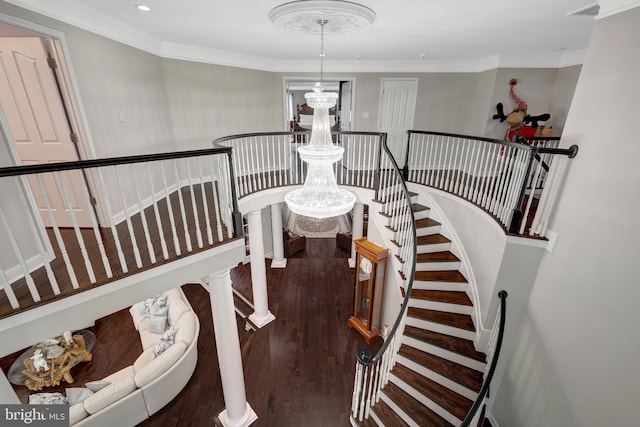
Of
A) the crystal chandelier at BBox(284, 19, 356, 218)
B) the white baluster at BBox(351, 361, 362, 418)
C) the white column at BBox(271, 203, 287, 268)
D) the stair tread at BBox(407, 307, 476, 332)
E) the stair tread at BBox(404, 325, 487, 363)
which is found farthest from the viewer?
the white column at BBox(271, 203, 287, 268)

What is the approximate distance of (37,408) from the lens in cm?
307

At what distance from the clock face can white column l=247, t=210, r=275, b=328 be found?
194cm

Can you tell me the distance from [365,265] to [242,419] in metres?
3.17

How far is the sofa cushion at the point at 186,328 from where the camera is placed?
4809 millimetres

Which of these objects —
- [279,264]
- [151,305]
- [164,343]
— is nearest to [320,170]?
[164,343]

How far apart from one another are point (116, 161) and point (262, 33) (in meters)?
2.99

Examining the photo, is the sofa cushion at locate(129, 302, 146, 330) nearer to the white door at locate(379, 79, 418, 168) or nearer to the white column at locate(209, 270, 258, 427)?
the white column at locate(209, 270, 258, 427)

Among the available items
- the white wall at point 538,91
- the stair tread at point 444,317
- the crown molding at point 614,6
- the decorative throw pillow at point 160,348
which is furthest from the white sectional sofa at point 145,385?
the white wall at point 538,91

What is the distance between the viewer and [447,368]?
3855 mm

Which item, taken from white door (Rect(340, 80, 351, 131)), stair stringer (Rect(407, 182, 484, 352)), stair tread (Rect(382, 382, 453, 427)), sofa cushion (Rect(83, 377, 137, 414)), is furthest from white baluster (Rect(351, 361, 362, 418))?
white door (Rect(340, 80, 351, 131))

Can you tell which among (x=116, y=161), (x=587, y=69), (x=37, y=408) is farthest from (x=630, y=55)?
(x=37, y=408)

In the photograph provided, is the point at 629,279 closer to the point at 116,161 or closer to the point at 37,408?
the point at 116,161

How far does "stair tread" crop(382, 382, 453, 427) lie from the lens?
3.49 m
